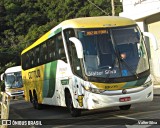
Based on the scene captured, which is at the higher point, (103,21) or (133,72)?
(103,21)

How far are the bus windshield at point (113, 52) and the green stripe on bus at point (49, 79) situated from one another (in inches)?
129

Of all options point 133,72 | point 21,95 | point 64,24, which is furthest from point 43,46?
point 21,95

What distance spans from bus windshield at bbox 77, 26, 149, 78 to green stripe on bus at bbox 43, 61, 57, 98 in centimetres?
329

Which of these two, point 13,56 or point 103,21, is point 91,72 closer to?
point 103,21

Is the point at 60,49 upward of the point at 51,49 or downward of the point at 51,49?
downward

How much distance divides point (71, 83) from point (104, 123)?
254cm

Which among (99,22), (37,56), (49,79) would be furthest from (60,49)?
(37,56)

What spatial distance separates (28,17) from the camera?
232ft

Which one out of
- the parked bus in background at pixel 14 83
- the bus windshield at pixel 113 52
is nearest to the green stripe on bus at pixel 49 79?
the bus windshield at pixel 113 52

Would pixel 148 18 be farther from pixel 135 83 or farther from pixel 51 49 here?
pixel 135 83

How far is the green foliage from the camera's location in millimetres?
60000

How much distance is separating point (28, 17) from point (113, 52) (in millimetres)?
59265

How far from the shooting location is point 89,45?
1280cm

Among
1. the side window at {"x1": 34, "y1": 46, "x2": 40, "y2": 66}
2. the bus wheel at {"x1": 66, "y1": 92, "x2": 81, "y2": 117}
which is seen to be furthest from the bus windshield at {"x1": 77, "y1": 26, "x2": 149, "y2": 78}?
the side window at {"x1": 34, "y1": 46, "x2": 40, "y2": 66}
